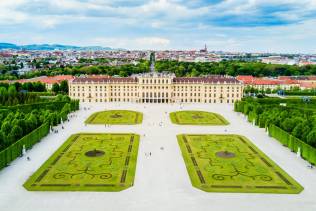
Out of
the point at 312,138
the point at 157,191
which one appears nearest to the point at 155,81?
the point at 312,138

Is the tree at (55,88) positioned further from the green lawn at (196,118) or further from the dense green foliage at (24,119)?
the green lawn at (196,118)

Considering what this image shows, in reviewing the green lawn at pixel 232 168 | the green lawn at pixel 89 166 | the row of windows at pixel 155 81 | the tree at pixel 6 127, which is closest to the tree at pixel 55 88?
the row of windows at pixel 155 81

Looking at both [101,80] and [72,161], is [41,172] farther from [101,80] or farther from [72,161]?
[101,80]

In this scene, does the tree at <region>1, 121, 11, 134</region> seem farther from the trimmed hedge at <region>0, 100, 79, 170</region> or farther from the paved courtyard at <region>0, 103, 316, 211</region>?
the paved courtyard at <region>0, 103, 316, 211</region>

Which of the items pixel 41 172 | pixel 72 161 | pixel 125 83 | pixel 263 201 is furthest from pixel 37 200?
pixel 125 83

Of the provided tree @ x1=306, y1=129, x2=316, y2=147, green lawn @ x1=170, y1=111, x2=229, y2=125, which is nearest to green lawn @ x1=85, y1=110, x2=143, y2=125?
green lawn @ x1=170, y1=111, x2=229, y2=125

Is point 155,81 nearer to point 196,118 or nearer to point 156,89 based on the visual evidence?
point 156,89
